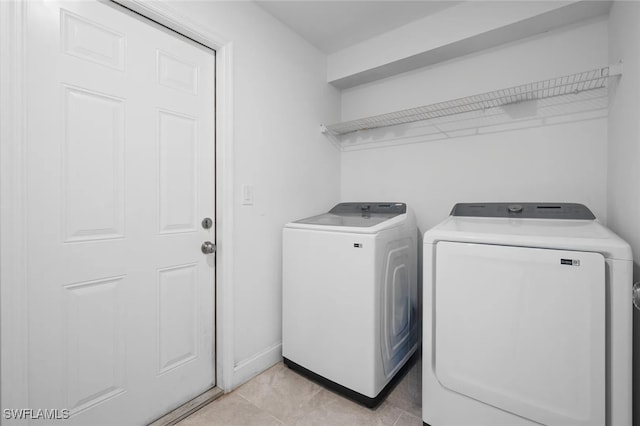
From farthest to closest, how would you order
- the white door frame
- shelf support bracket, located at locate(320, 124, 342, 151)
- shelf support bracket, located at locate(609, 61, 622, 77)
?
1. shelf support bracket, located at locate(320, 124, 342, 151)
2. shelf support bracket, located at locate(609, 61, 622, 77)
3. the white door frame

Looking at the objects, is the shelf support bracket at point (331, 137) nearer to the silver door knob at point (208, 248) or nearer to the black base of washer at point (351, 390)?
the silver door knob at point (208, 248)

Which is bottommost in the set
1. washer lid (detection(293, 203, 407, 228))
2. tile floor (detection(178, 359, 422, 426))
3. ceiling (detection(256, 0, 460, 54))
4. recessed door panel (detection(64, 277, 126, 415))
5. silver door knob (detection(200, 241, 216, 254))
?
tile floor (detection(178, 359, 422, 426))

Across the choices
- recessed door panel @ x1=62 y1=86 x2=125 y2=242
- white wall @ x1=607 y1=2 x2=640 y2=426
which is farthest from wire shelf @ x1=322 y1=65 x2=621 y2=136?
recessed door panel @ x1=62 y1=86 x2=125 y2=242

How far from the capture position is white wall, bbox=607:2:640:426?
1.16 m

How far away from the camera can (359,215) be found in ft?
7.06

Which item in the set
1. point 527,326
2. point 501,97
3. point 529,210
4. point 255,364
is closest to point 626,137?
point 529,210

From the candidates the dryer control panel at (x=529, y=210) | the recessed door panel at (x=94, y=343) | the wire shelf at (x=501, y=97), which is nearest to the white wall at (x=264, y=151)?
the wire shelf at (x=501, y=97)

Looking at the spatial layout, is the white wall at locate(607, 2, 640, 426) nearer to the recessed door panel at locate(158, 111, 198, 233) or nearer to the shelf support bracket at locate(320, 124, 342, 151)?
the shelf support bracket at locate(320, 124, 342, 151)

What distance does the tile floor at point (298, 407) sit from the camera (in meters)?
1.46

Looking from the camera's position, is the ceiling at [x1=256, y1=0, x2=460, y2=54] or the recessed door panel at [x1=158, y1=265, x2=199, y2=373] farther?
the ceiling at [x1=256, y1=0, x2=460, y2=54]

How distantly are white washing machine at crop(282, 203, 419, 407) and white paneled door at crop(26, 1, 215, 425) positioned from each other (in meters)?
0.53

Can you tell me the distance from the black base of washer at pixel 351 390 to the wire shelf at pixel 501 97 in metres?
1.75

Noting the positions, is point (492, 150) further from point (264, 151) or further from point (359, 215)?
point (264, 151)

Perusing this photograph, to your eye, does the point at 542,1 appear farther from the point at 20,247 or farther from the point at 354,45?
the point at 20,247
